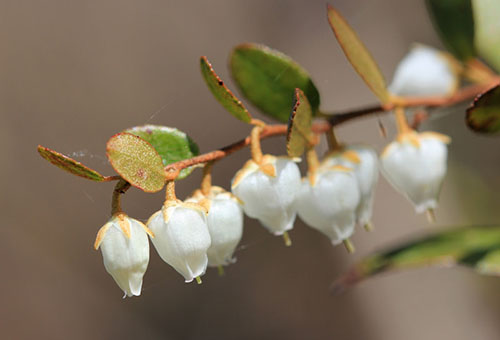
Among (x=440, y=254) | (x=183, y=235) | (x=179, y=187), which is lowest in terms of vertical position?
(x=440, y=254)

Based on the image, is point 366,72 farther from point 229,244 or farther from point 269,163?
point 229,244

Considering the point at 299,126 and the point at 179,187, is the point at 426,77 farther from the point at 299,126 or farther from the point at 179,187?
the point at 179,187

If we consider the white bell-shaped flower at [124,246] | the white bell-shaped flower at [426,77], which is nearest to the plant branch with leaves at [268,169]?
the white bell-shaped flower at [124,246]

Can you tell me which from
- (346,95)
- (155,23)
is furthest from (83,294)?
(346,95)

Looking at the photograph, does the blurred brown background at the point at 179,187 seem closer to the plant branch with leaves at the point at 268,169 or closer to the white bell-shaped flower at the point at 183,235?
the plant branch with leaves at the point at 268,169

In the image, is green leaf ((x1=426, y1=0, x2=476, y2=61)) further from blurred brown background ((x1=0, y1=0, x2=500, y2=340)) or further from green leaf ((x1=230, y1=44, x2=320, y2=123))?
blurred brown background ((x1=0, y1=0, x2=500, y2=340))

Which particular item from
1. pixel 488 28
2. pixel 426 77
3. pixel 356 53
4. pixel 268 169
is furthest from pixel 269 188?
pixel 488 28
